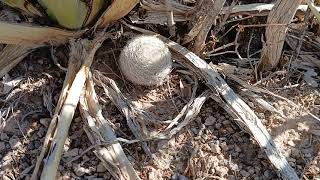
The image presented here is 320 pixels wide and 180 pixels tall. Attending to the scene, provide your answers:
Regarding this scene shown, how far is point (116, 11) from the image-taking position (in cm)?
207

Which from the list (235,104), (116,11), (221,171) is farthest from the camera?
(116,11)

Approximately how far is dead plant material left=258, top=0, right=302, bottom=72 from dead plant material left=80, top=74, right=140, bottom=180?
59 cm

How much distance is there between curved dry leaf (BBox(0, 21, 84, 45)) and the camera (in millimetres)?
1964

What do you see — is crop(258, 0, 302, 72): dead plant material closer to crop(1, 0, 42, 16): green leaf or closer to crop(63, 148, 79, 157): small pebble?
crop(63, 148, 79, 157): small pebble

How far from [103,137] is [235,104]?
1.46 feet

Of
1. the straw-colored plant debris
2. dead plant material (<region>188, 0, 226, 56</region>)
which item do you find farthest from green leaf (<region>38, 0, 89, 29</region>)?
dead plant material (<region>188, 0, 226, 56</region>)

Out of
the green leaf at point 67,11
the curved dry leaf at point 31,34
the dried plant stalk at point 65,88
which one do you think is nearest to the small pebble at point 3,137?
the dried plant stalk at point 65,88

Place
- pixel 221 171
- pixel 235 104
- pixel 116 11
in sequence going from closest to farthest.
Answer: pixel 221 171 → pixel 235 104 → pixel 116 11

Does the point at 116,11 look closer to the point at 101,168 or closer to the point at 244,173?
the point at 101,168

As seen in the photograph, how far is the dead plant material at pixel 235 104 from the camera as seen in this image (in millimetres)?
1816

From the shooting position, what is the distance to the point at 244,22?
217cm

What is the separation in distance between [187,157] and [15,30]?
714mm

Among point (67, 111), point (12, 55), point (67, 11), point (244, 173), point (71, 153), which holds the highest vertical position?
point (67, 11)

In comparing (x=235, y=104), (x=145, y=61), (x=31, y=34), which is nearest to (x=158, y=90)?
(x=145, y=61)
